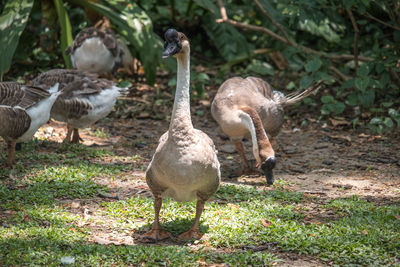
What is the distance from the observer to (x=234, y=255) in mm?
4691

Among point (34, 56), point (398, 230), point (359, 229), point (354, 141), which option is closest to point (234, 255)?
point (359, 229)

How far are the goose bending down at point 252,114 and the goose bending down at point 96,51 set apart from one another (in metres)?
3.30

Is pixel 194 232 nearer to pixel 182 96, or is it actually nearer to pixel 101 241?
pixel 101 241

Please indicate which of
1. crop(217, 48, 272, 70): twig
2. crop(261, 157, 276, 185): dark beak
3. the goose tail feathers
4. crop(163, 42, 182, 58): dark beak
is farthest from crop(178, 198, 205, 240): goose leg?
crop(217, 48, 272, 70): twig

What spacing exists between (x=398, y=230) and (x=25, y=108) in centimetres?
475

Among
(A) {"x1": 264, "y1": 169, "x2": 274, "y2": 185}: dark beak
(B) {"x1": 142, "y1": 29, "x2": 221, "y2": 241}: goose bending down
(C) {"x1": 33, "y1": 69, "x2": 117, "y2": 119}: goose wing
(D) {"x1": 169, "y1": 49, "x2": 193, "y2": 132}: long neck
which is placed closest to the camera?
(B) {"x1": 142, "y1": 29, "x2": 221, "y2": 241}: goose bending down

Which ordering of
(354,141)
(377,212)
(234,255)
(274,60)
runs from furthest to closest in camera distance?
(274,60) → (354,141) → (377,212) → (234,255)

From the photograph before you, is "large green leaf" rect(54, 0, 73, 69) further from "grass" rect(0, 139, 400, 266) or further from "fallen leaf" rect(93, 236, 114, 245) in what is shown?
"fallen leaf" rect(93, 236, 114, 245)

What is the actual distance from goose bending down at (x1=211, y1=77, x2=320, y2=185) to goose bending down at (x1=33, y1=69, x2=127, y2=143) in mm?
1754

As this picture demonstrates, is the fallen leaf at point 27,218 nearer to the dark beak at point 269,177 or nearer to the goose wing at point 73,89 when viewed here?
the goose wing at point 73,89

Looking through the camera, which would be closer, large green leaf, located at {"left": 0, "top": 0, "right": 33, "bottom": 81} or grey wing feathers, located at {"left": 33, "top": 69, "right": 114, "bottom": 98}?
grey wing feathers, located at {"left": 33, "top": 69, "right": 114, "bottom": 98}

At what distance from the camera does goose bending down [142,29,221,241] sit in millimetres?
4699

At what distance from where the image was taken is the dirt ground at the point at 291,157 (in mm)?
6340

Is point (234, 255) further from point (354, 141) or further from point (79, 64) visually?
point (79, 64)
